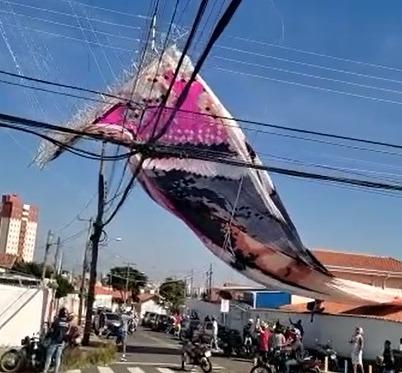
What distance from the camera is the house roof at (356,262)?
52531 mm

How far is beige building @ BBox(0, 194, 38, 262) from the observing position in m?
83.9

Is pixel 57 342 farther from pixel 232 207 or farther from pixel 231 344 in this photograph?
pixel 231 344

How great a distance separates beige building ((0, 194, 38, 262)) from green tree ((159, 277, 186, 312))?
2622cm

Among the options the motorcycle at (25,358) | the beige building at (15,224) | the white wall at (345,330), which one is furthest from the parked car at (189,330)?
the beige building at (15,224)

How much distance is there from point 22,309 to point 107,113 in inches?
296

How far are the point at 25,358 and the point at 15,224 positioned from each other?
69682mm

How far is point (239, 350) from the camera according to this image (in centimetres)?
3519

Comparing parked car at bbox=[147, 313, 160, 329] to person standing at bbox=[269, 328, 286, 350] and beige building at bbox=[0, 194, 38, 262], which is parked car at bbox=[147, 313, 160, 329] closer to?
beige building at bbox=[0, 194, 38, 262]

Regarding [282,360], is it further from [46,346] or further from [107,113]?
[107,113]

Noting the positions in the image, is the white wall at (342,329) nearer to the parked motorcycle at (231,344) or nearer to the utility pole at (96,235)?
the parked motorcycle at (231,344)

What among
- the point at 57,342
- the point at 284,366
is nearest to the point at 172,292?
the point at 284,366

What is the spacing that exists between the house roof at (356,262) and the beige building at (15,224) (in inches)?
1568

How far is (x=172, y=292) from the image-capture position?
379ft

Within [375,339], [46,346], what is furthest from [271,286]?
[46,346]
